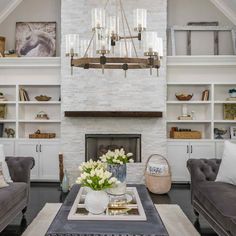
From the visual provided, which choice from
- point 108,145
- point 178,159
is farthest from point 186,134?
point 108,145

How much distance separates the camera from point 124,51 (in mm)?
3939

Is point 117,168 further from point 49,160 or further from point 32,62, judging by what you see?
point 32,62

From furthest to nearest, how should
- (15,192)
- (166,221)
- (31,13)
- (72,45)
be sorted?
(31,13)
(166,221)
(72,45)
(15,192)

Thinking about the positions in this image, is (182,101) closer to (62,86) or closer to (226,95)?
(226,95)

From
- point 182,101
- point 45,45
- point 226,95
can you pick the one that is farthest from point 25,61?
point 226,95

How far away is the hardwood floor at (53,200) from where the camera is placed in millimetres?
3664

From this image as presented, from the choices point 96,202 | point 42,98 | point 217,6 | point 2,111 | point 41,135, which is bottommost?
point 96,202

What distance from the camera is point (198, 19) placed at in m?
6.50

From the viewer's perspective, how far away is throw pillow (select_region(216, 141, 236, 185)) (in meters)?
3.70

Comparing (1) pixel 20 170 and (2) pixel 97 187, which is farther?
(1) pixel 20 170

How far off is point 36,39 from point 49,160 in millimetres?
2471

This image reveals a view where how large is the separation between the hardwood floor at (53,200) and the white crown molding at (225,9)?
3505mm

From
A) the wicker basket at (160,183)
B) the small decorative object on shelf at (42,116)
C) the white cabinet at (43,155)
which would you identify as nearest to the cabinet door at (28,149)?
the white cabinet at (43,155)

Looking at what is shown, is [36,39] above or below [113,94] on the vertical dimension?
above
